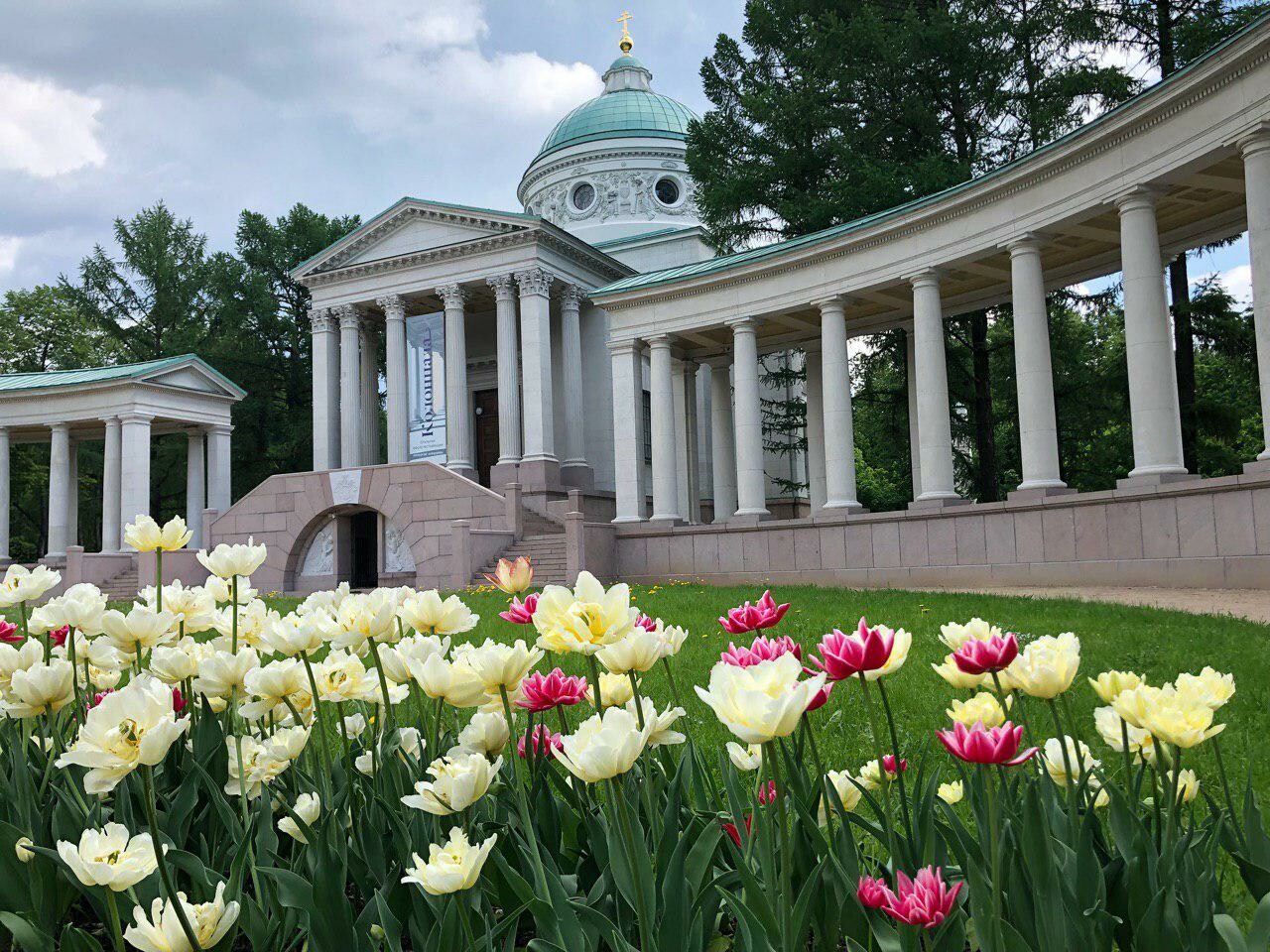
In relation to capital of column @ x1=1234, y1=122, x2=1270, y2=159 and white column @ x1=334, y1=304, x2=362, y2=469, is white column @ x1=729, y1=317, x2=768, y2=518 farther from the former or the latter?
white column @ x1=334, y1=304, x2=362, y2=469

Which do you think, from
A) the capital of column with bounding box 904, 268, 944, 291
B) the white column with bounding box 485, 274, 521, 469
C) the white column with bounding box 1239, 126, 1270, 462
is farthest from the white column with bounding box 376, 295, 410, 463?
the white column with bounding box 1239, 126, 1270, 462

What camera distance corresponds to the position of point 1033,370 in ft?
80.9

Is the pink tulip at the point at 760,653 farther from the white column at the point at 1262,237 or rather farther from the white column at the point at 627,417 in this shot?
the white column at the point at 627,417

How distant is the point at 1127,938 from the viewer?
114 inches

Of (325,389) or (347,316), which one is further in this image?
(325,389)

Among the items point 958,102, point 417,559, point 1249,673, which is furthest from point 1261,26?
point 417,559

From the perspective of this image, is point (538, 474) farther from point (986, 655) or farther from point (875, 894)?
point (875, 894)

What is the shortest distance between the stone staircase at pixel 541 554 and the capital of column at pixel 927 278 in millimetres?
12449

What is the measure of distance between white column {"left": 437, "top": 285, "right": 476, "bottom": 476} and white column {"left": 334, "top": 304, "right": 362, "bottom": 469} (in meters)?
4.91

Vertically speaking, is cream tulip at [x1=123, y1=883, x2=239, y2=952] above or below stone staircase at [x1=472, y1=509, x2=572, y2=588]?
below

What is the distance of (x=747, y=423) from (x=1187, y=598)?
599 inches

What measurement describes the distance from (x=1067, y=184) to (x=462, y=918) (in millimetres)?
24757

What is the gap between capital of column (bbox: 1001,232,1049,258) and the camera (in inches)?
976

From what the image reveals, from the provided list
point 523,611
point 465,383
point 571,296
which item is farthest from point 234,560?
point 465,383
